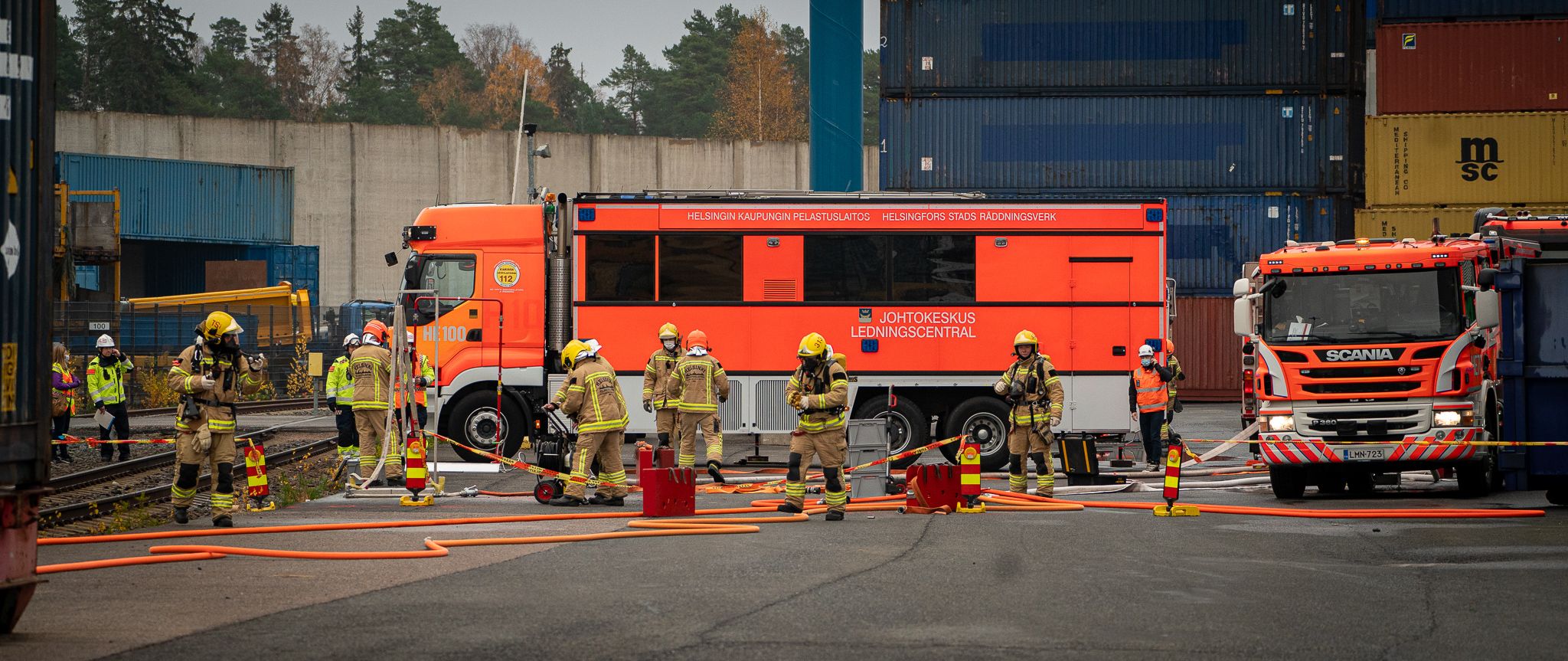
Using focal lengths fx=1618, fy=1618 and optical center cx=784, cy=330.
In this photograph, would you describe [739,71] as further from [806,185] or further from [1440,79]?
[1440,79]

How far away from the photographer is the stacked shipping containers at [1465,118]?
3186cm

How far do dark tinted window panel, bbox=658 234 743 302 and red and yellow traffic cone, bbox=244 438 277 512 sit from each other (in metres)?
6.32

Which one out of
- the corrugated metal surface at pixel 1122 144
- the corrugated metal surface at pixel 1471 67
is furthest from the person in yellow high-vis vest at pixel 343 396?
the corrugated metal surface at pixel 1471 67

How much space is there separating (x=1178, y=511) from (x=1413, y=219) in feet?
66.8

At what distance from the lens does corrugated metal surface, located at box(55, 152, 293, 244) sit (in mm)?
55531

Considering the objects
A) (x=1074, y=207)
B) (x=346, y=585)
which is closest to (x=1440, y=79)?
(x=1074, y=207)

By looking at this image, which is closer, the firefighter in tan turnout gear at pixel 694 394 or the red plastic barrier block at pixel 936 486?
the red plastic barrier block at pixel 936 486

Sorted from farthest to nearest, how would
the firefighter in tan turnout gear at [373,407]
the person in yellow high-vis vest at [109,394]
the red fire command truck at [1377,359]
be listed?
the person in yellow high-vis vest at [109,394], the firefighter in tan turnout gear at [373,407], the red fire command truck at [1377,359]

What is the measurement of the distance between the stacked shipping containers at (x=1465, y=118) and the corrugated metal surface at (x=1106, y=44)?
1700 mm

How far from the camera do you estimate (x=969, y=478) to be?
14.1 meters

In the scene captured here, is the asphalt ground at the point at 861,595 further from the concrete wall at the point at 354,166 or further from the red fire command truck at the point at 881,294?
the concrete wall at the point at 354,166

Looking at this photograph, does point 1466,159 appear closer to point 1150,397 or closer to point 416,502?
point 1150,397

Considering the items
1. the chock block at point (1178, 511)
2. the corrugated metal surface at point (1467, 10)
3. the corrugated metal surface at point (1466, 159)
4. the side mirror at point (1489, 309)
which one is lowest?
the chock block at point (1178, 511)

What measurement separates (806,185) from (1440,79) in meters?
36.3
